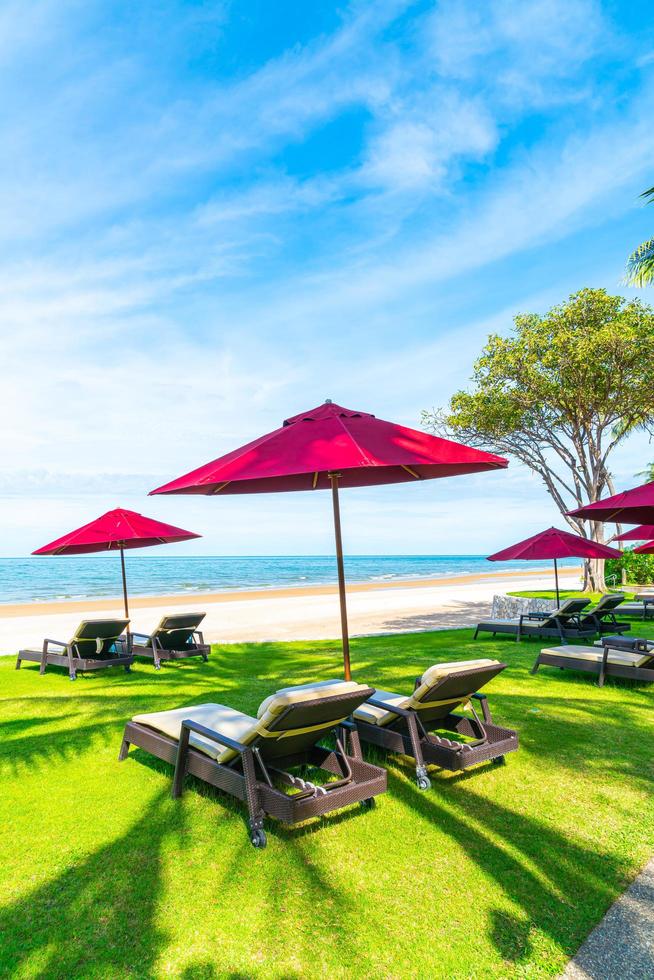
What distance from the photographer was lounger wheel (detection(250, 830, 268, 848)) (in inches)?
130

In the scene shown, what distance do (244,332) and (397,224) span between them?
7.96 metres

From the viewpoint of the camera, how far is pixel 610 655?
7.17m

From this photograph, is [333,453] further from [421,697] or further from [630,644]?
[630,644]

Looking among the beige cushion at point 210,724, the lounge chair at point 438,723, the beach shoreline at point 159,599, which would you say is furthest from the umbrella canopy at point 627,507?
the beach shoreline at point 159,599

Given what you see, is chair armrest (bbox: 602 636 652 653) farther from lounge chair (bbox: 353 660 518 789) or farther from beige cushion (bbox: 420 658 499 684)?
beige cushion (bbox: 420 658 499 684)

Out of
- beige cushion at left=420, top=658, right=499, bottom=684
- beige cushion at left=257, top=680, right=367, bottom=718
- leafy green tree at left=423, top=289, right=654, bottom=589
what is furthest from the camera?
leafy green tree at left=423, top=289, right=654, bottom=589

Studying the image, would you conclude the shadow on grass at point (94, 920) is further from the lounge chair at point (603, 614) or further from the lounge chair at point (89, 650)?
the lounge chair at point (603, 614)

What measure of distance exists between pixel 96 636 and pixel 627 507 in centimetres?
748

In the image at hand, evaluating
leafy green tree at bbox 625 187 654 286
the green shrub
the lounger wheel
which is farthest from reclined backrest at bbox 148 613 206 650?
the green shrub

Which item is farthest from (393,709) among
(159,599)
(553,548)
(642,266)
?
(159,599)

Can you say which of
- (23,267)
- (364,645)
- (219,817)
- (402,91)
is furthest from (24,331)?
(219,817)

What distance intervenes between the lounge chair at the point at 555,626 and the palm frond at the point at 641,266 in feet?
→ 29.1

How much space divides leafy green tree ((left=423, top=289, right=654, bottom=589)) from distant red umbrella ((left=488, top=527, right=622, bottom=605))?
8.37 meters

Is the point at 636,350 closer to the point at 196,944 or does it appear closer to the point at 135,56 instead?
the point at 135,56
